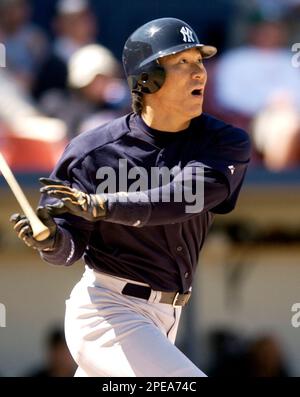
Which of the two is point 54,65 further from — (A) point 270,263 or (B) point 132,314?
(B) point 132,314

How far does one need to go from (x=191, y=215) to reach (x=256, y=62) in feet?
13.0

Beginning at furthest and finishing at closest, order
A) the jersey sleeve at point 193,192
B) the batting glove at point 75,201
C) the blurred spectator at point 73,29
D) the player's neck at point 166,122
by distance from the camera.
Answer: the blurred spectator at point 73,29 < the player's neck at point 166,122 < the jersey sleeve at point 193,192 < the batting glove at point 75,201

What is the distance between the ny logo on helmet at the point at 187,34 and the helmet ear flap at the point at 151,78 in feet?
0.45

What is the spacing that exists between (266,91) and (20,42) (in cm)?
184

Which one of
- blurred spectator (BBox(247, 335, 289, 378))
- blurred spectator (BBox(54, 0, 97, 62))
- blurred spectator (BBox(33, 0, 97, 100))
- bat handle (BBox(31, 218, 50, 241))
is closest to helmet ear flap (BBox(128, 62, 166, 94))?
bat handle (BBox(31, 218, 50, 241))

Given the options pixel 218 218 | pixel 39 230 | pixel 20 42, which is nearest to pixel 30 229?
pixel 39 230

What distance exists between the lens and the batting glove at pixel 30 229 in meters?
3.71

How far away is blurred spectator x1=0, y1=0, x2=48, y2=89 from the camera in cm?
784

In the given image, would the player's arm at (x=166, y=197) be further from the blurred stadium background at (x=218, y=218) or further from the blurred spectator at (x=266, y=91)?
the blurred spectator at (x=266, y=91)

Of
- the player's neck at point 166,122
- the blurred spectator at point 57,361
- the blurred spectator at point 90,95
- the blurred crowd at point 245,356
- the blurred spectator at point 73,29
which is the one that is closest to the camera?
the player's neck at point 166,122

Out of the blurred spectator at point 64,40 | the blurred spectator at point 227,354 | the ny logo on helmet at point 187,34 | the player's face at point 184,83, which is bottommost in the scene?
the blurred spectator at point 227,354

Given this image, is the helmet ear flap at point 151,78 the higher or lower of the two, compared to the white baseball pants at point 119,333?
higher

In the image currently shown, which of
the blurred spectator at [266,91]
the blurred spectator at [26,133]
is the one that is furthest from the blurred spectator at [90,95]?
the blurred spectator at [266,91]

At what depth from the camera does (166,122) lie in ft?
13.3
